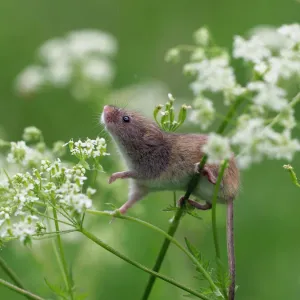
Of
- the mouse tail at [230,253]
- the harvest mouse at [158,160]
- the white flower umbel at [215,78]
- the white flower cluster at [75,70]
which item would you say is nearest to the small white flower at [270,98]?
the white flower umbel at [215,78]

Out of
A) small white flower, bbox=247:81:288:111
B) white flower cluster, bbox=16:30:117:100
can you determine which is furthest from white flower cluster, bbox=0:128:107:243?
white flower cluster, bbox=16:30:117:100

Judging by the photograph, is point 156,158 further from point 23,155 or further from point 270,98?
point 270,98

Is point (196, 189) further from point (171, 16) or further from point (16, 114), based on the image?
point (171, 16)

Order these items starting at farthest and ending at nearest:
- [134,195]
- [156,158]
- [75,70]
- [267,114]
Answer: [75,70] < [156,158] < [134,195] < [267,114]

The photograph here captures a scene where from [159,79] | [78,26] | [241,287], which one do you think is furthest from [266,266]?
[78,26]

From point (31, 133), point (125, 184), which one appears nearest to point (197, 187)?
point (31, 133)

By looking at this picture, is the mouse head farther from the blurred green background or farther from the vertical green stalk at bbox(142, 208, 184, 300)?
the vertical green stalk at bbox(142, 208, 184, 300)
